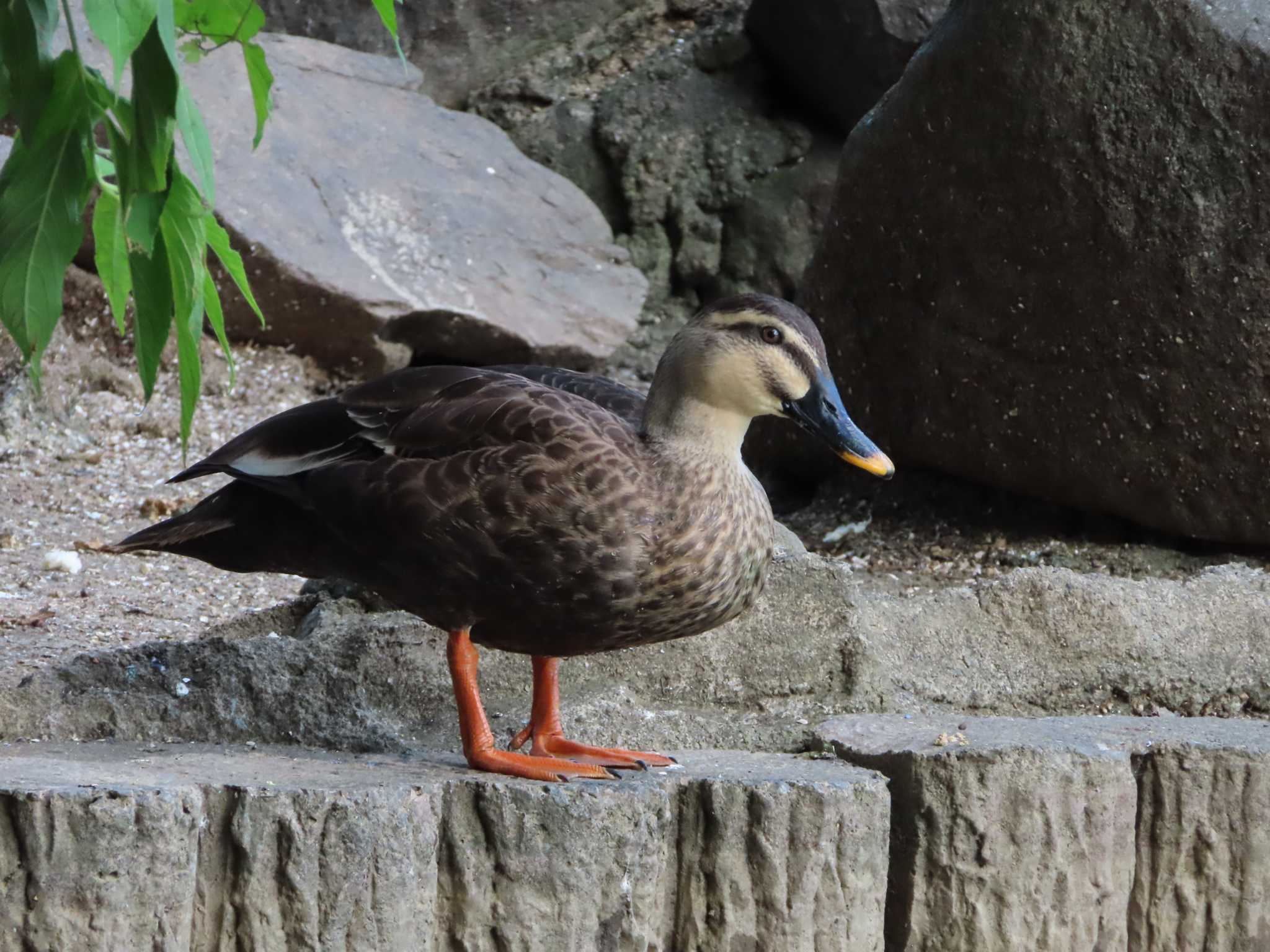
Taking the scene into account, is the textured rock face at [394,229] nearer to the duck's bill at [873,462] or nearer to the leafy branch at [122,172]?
the leafy branch at [122,172]

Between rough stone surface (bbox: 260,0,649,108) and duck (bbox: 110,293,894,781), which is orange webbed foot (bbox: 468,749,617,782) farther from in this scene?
rough stone surface (bbox: 260,0,649,108)

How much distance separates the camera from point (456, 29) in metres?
6.58

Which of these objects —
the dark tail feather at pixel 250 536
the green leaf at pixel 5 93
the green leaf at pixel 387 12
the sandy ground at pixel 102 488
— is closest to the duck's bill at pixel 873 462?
the dark tail feather at pixel 250 536

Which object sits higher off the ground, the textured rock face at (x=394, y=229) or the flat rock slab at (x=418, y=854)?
the textured rock face at (x=394, y=229)

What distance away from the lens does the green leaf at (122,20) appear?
5.35 ft

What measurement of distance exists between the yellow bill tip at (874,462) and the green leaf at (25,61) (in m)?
1.24

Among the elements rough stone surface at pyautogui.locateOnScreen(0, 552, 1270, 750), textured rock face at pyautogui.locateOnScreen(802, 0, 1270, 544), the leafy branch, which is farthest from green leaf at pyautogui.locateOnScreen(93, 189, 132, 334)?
textured rock face at pyautogui.locateOnScreen(802, 0, 1270, 544)

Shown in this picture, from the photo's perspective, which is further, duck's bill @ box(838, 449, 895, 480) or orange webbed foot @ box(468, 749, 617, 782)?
duck's bill @ box(838, 449, 895, 480)

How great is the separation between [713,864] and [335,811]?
55 cm

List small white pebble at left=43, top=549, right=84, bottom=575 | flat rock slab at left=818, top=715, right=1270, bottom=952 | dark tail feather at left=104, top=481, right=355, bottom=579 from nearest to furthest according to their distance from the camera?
flat rock slab at left=818, top=715, right=1270, bottom=952, dark tail feather at left=104, top=481, right=355, bottom=579, small white pebble at left=43, top=549, right=84, bottom=575

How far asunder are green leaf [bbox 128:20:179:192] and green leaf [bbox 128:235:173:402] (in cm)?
19

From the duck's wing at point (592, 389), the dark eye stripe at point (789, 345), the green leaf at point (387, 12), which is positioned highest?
the green leaf at point (387, 12)

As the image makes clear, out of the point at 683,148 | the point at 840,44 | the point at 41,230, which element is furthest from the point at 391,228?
the point at 41,230

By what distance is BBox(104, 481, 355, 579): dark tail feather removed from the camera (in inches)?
101
